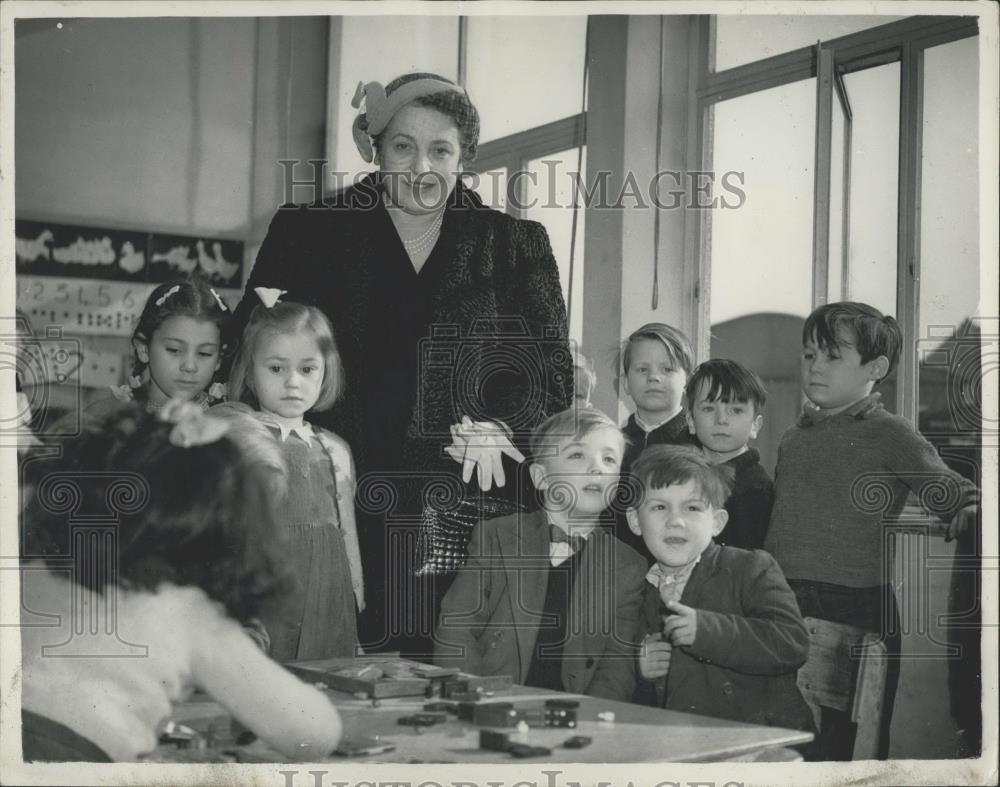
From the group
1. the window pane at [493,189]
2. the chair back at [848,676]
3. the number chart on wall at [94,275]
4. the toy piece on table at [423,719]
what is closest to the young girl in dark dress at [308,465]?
the number chart on wall at [94,275]

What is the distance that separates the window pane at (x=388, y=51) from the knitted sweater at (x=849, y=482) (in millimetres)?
1150

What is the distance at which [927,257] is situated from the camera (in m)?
2.66

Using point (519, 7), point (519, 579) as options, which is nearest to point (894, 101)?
point (519, 7)

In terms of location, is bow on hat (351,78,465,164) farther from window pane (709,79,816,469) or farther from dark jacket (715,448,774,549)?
dark jacket (715,448,774,549)

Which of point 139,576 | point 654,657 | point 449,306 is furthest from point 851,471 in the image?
point 139,576

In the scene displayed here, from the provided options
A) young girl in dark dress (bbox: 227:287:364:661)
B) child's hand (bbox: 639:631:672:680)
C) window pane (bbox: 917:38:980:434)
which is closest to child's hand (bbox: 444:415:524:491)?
young girl in dark dress (bbox: 227:287:364:661)

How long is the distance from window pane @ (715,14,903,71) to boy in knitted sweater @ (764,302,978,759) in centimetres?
61

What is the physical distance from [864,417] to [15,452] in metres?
1.92

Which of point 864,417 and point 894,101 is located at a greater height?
point 894,101

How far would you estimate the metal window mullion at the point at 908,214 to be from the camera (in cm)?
265

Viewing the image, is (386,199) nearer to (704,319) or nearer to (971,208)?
(704,319)

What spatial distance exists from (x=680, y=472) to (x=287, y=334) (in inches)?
36.5

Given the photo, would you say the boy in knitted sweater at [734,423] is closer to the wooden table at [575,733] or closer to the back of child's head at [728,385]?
the back of child's head at [728,385]

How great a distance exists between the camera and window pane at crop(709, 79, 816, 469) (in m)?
2.64
